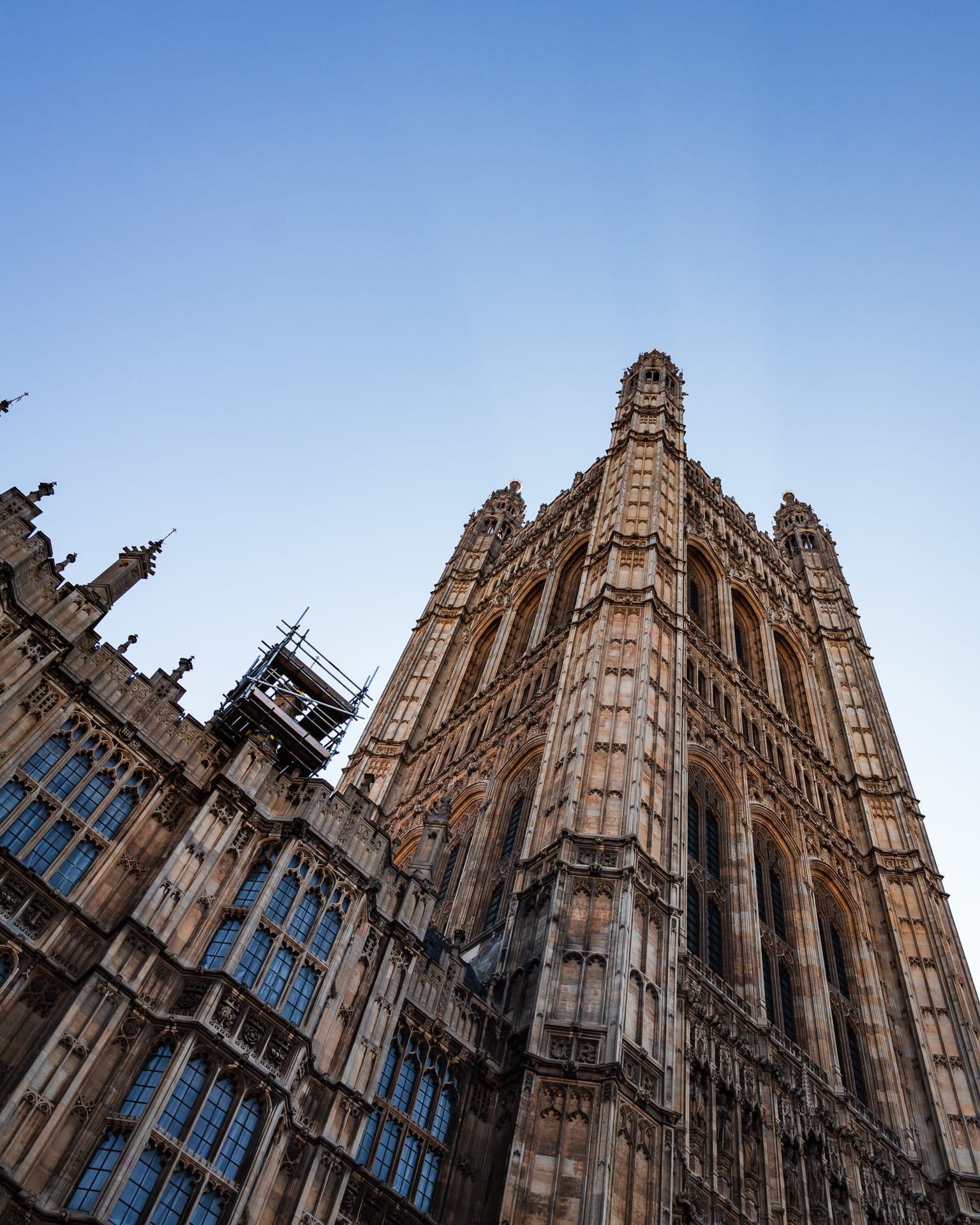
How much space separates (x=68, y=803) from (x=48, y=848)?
29.4 inches

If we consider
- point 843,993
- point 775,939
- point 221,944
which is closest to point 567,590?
point 775,939

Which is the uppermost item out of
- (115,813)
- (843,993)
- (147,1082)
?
(843,993)

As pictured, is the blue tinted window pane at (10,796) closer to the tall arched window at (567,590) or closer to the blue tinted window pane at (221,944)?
the blue tinted window pane at (221,944)

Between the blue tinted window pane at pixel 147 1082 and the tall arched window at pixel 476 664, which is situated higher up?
the tall arched window at pixel 476 664

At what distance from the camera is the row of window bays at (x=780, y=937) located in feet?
84.8

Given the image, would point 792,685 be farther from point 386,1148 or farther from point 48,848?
point 48,848

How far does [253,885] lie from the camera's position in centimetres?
1702

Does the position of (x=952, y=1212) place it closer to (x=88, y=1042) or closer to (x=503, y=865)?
(x=503, y=865)

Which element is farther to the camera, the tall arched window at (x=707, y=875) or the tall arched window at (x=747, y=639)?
the tall arched window at (x=747, y=639)

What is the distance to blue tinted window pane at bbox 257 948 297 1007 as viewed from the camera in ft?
52.0

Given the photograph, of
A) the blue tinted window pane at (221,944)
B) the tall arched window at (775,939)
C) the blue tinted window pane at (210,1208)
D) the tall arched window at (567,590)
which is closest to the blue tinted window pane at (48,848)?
the blue tinted window pane at (221,944)

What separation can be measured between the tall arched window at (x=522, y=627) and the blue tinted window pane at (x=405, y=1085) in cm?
2007

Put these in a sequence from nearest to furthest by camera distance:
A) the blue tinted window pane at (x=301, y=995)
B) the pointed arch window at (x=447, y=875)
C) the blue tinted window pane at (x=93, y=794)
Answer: the blue tinted window pane at (x=301, y=995), the blue tinted window pane at (x=93, y=794), the pointed arch window at (x=447, y=875)

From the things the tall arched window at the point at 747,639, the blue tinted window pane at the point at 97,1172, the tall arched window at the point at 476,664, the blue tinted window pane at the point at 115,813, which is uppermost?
the tall arched window at the point at 747,639
